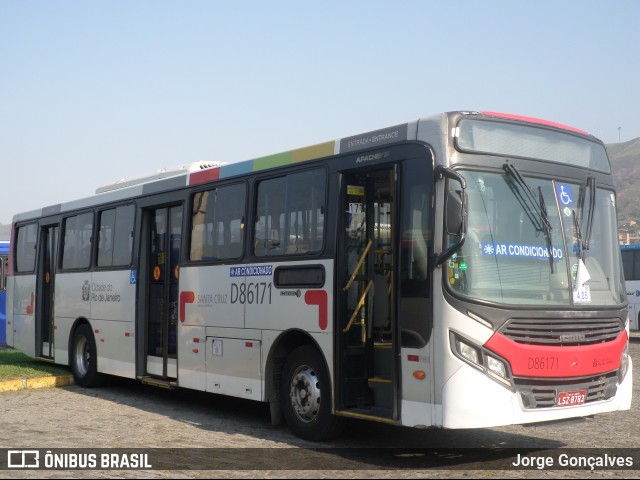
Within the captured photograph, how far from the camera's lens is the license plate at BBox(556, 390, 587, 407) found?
819 cm

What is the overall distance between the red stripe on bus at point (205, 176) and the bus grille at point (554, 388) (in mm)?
5340

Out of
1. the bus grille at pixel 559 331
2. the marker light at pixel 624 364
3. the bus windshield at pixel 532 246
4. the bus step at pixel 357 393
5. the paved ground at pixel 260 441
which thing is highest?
the bus windshield at pixel 532 246

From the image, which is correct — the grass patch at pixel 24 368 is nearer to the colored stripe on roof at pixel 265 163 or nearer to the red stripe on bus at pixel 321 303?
the colored stripe on roof at pixel 265 163

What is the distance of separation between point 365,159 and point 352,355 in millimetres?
2062

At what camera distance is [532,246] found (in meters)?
8.27

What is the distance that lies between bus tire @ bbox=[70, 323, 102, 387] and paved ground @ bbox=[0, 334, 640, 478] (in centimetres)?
161

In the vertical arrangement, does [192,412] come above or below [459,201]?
below

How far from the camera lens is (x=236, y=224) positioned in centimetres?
1106

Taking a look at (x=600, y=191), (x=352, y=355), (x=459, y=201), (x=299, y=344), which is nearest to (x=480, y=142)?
(x=459, y=201)

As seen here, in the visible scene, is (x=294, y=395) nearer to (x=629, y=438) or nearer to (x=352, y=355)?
(x=352, y=355)

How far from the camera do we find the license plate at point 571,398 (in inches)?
322

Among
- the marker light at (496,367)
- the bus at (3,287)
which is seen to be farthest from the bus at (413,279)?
the bus at (3,287)

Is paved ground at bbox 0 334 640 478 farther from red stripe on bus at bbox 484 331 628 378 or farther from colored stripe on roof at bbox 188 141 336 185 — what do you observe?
colored stripe on roof at bbox 188 141 336 185

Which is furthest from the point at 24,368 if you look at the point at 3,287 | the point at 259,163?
the point at 3,287
